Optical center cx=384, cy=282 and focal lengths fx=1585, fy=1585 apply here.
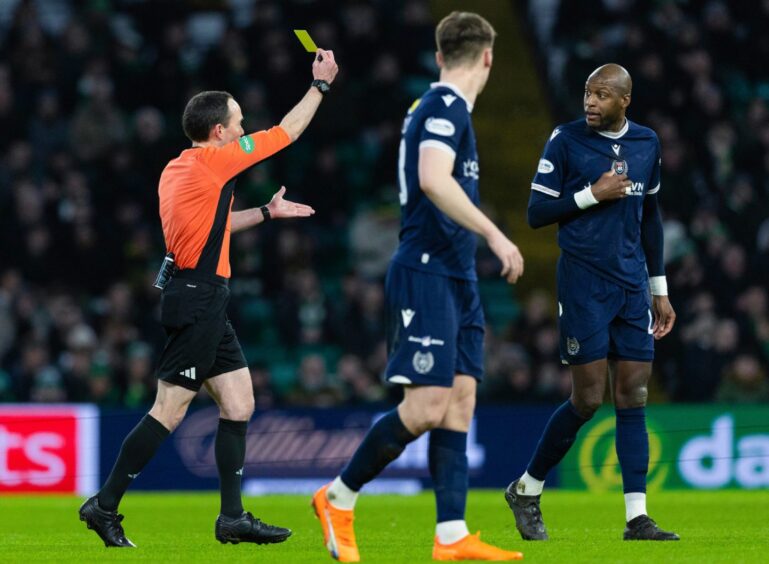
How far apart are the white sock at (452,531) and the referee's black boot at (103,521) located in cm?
193

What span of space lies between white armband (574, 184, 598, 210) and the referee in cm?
132

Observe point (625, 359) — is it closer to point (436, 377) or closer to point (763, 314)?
point (436, 377)

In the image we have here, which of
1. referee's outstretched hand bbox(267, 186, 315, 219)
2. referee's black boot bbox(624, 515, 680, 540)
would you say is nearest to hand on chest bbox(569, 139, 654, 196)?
referee's outstretched hand bbox(267, 186, 315, 219)

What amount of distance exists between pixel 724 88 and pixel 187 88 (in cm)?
606

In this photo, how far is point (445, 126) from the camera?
6.48m

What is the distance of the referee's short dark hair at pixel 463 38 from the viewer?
21.3ft

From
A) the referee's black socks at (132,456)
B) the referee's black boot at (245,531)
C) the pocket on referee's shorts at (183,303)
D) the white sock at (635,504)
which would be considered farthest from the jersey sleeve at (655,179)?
the referee's black socks at (132,456)

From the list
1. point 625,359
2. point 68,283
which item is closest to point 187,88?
point 68,283

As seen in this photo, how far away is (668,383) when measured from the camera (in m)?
15.1

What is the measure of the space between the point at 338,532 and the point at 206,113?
2294 mm

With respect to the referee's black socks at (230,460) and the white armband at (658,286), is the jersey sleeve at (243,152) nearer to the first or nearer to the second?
the referee's black socks at (230,460)

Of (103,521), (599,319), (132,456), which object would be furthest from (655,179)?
(103,521)

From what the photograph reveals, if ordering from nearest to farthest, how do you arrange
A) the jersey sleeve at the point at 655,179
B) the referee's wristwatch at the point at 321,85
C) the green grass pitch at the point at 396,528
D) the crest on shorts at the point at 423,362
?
the crest on shorts at the point at 423,362 → the green grass pitch at the point at 396,528 → the referee's wristwatch at the point at 321,85 → the jersey sleeve at the point at 655,179

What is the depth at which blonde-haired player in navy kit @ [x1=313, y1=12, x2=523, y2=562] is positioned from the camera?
6453 millimetres
